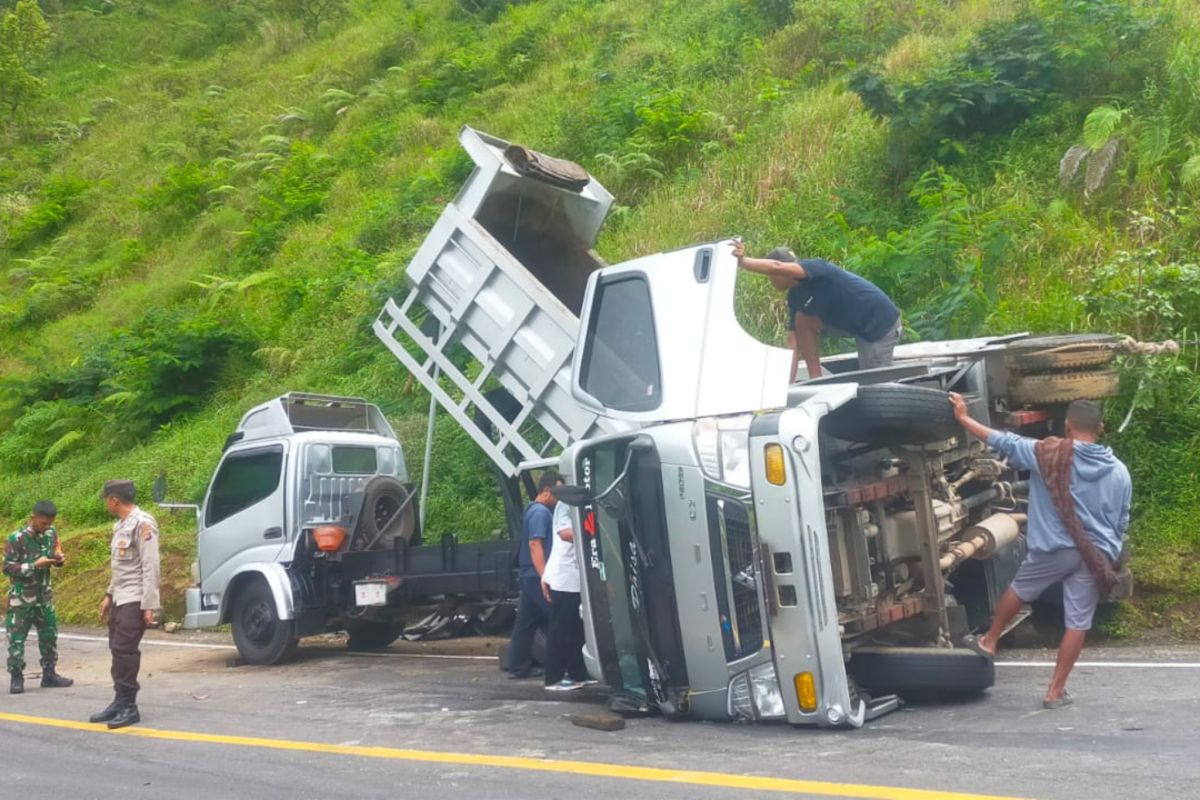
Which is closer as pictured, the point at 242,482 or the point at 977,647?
the point at 977,647

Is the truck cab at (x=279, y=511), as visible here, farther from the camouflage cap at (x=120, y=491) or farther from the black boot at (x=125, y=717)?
the camouflage cap at (x=120, y=491)

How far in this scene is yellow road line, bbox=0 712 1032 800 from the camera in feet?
16.3

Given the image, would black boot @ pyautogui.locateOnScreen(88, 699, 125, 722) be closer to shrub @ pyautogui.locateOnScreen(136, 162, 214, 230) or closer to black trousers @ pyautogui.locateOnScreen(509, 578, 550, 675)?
black trousers @ pyautogui.locateOnScreen(509, 578, 550, 675)

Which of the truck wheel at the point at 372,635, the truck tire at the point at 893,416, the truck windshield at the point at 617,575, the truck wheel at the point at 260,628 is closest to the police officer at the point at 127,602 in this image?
the truck wheel at the point at 260,628

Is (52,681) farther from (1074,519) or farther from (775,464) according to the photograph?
(1074,519)

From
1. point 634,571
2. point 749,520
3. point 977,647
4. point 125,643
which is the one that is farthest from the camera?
point 125,643

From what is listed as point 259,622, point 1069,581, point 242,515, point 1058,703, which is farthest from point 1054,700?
point 242,515

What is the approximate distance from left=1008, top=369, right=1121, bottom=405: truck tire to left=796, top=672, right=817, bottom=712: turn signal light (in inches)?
123

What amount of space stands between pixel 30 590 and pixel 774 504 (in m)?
Answer: 7.28

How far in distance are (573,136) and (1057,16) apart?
8.80 metres

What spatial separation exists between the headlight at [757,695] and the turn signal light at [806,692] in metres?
0.12

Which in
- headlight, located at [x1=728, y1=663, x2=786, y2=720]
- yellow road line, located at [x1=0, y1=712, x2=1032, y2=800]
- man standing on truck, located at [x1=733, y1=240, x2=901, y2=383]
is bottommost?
yellow road line, located at [x1=0, y1=712, x2=1032, y2=800]

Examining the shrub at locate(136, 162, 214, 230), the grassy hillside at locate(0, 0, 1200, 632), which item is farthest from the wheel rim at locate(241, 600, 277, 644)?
the shrub at locate(136, 162, 214, 230)

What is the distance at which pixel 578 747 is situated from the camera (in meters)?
6.52
